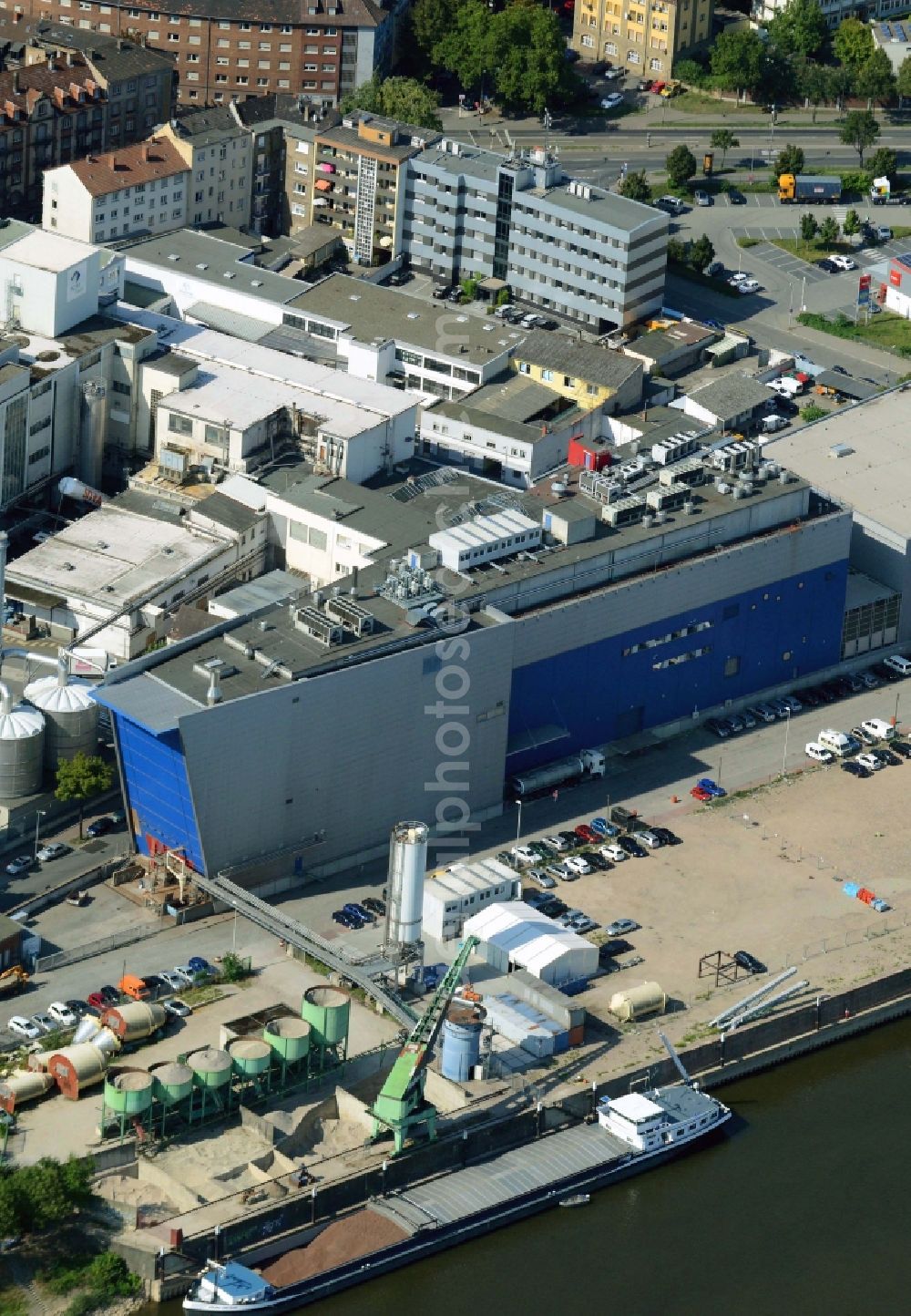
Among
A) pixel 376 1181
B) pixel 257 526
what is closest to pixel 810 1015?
pixel 376 1181

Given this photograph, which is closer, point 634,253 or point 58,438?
point 58,438

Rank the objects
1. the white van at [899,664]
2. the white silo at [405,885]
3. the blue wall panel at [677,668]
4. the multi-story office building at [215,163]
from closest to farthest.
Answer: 1. the white silo at [405,885]
2. the blue wall panel at [677,668]
3. the white van at [899,664]
4. the multi-story office building at [215,163]

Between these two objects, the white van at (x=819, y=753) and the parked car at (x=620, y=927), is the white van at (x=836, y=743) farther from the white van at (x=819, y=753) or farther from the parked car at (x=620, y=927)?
the parked car at (x=620, y=927)

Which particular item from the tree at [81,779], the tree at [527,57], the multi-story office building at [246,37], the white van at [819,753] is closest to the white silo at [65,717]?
the tree at [81,779]

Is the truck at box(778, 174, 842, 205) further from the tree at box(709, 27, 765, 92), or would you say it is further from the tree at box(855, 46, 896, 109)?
the tree at box(855, 46, 896, 109)

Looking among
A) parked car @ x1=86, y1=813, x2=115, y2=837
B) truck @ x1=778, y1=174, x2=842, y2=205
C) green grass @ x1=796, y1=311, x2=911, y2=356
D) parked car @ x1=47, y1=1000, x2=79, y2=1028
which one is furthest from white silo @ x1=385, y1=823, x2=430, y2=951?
truck @ x1=778, y1=174, x2=842, y2=205

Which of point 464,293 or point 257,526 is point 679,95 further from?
point 257,526

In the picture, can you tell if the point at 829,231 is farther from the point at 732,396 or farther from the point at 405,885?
the point at 405,885
